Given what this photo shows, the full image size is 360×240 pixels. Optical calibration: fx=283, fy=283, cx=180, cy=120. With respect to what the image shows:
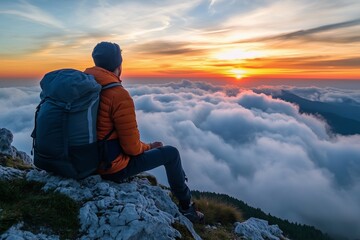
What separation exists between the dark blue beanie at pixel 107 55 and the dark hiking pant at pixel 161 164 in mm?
2247

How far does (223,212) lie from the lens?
411 inches

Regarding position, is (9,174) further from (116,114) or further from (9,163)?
(116,114)

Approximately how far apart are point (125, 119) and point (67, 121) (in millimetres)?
1121

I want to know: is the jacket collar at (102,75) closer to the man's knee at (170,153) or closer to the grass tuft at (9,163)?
the man's knee at (170,153)

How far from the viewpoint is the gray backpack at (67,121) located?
5430mm

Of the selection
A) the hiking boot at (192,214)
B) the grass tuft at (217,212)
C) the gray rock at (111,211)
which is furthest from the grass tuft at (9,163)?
the grass tuft at (217,212)

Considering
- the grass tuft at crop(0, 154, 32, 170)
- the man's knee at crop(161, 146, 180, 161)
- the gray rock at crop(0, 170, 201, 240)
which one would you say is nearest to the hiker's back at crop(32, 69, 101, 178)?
the gray rock at crop(0, 170, 201, 240)

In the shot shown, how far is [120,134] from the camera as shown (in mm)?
6012

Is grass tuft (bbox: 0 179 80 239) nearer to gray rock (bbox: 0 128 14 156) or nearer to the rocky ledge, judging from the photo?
the rocky ledge

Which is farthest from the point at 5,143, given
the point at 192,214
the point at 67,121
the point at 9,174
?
the point at 192,214

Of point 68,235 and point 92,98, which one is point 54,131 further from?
point 68,235

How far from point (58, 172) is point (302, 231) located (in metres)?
92.3

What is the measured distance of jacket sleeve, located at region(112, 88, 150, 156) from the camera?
5812mm

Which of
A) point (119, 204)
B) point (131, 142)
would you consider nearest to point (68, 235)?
point (119, 204)
